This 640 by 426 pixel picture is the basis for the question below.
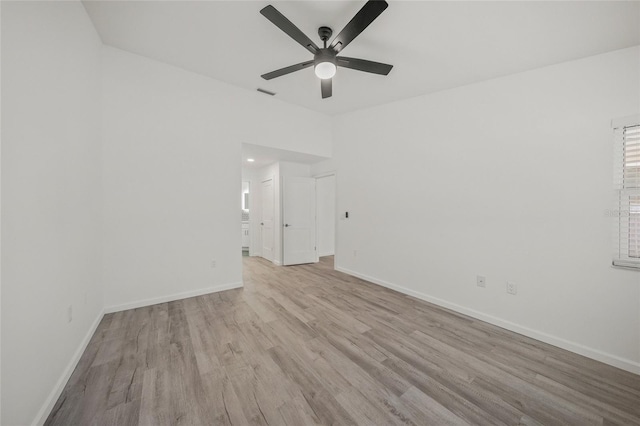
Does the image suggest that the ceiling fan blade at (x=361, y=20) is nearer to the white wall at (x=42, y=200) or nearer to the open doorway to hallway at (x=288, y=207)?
the white wall at (x=42, y=200)

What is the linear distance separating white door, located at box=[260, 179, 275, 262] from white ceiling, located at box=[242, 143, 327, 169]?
55 centimetres

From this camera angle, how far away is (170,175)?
9.91 feet

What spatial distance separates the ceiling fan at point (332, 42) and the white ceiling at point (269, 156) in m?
1.64

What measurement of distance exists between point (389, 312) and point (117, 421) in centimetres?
251

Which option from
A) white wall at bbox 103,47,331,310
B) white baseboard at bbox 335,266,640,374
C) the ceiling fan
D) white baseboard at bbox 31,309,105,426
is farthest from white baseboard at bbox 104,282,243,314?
the ceiling fan

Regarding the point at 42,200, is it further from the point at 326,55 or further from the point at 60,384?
the point at 326,55

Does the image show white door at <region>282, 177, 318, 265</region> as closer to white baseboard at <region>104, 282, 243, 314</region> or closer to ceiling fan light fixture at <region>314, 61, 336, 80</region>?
white baseboard at <region>104, 282, 243, 314</region>

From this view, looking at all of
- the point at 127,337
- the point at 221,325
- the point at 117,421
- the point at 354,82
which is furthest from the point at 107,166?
the point at 354,82

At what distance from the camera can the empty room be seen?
1427 mm

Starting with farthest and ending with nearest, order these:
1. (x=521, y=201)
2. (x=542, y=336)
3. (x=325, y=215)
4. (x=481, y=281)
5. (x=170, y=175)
Answer: (x=325, y=215) < (x=170, y=175) < (x=481, y=281) < (x=521, y=201) < (x=542, y=336)

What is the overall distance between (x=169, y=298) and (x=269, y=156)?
2840 millimetres

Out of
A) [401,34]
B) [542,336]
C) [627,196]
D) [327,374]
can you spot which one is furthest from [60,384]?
[627,196]

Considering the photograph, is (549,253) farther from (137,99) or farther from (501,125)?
(137,99)

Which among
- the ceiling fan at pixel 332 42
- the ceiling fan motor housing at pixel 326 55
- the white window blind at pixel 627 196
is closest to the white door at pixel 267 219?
the ceiling fan at pixel 332 42
